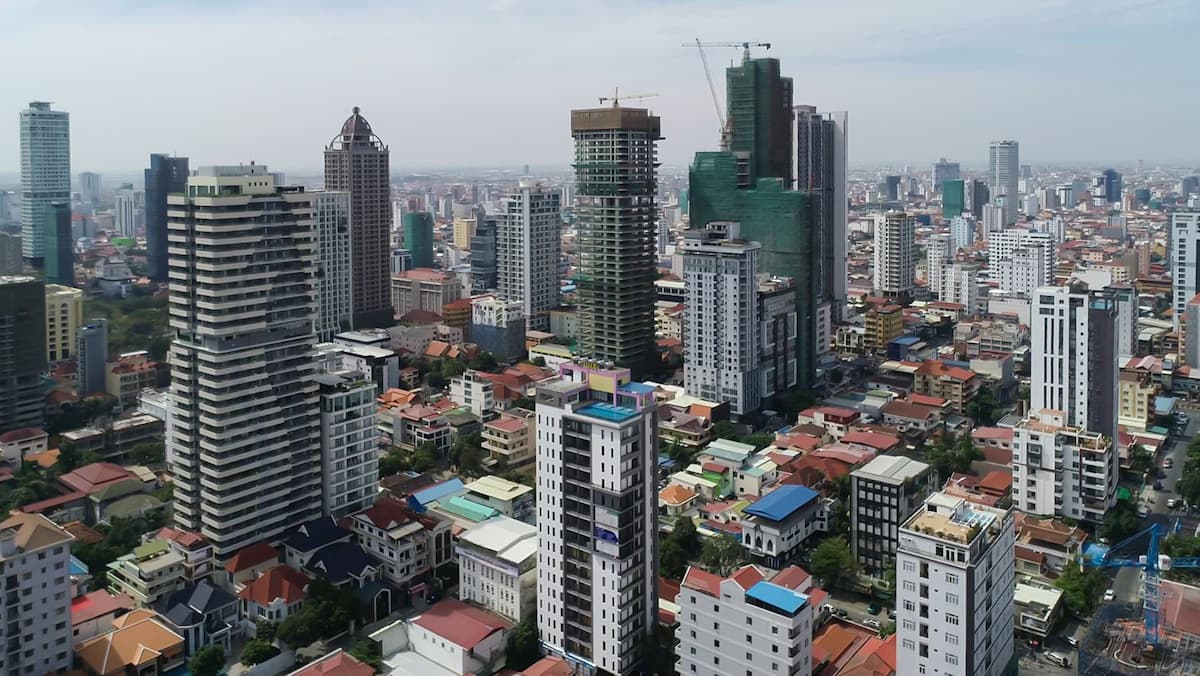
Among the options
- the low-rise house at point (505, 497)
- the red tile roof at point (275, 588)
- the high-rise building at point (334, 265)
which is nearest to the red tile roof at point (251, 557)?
the red tile roof at point (275, 588)

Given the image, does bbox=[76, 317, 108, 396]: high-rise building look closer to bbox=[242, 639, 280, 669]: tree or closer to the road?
bbox=[242, 639, 280, 669]: tree

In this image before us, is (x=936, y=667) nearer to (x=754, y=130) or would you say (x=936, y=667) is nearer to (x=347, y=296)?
(x=754, y=130)

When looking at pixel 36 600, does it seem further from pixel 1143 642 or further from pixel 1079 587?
pixel 1079 587

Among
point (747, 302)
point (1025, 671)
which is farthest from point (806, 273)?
point (1025, 671)

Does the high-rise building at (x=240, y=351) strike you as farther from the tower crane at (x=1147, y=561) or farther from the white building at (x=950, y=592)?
the tower crane at (x=1147, y=561)

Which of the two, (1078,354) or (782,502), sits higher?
(1078,354)

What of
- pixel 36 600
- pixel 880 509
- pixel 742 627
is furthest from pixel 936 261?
pixel 36 600
